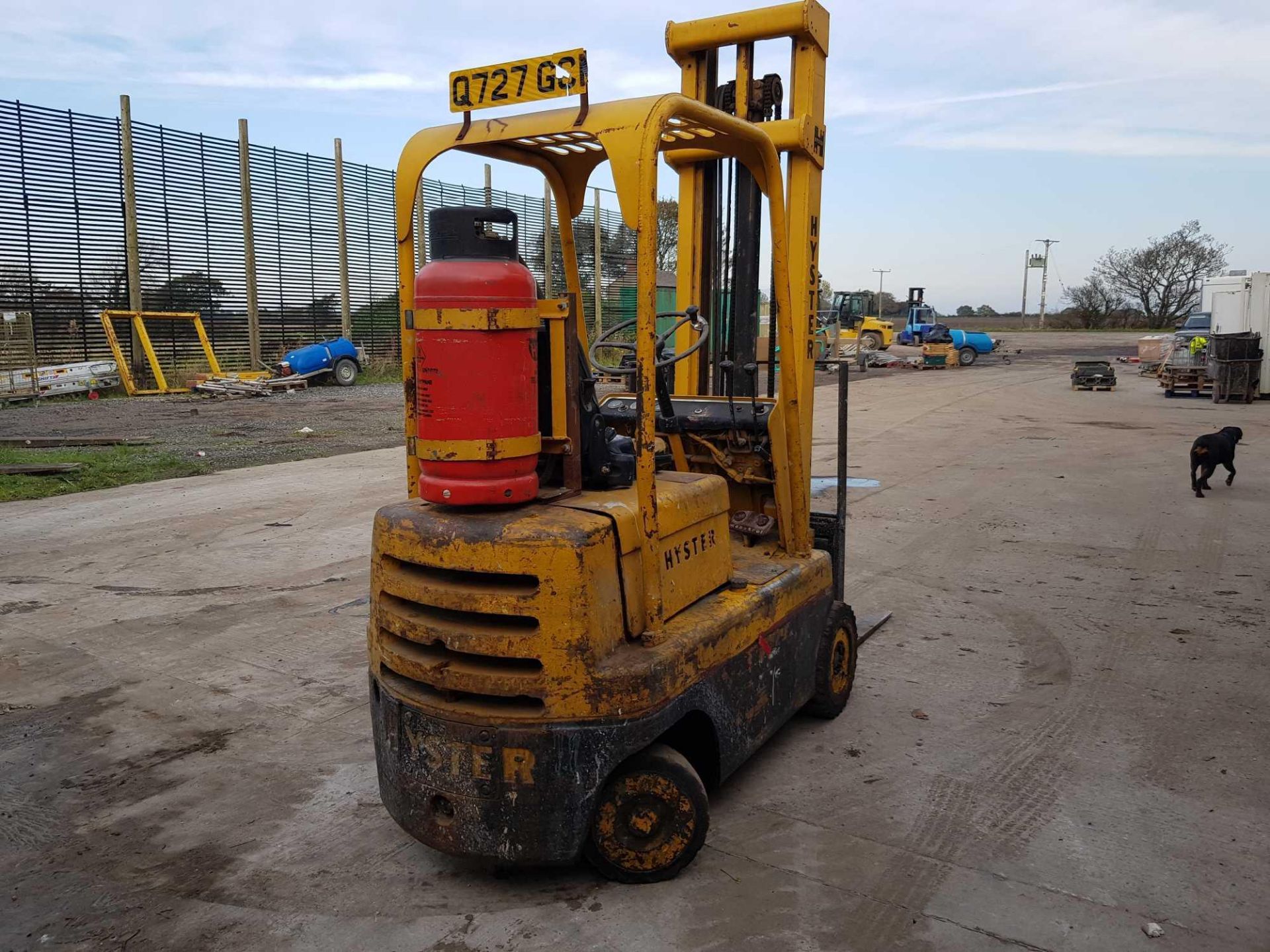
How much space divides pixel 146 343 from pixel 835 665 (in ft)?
67.2

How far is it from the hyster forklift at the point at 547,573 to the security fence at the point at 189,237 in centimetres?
1328

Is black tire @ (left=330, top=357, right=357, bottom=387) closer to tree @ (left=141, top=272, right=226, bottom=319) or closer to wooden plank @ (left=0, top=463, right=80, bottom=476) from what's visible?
tree @ (left=141, top=272, right=226, bottom=319)

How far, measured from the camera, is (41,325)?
2045 centimetres

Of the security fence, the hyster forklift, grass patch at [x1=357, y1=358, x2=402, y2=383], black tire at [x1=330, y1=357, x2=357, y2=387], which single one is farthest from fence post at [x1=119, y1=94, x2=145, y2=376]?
the hyster forklift

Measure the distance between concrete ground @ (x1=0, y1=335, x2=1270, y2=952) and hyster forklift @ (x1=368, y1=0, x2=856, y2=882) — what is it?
30 cm

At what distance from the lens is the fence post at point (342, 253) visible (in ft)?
89.0

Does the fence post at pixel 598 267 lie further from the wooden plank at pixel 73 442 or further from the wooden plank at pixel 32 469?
the wooden plank at pixel 32 469

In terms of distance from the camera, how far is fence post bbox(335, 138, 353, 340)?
27141 mm

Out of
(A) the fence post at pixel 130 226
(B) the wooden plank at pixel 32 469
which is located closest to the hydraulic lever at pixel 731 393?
(B) the wooden plank at pixel 32 469

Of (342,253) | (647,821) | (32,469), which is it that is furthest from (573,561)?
(342,253)

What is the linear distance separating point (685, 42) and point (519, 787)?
399cm

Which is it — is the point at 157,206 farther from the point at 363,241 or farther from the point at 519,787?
the point at 519,787

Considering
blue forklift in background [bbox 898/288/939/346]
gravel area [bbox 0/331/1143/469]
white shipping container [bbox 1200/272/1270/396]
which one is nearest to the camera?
gravel area [bbox 0/331/1143/469]

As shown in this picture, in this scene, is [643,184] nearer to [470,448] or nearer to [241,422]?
[470,448]
